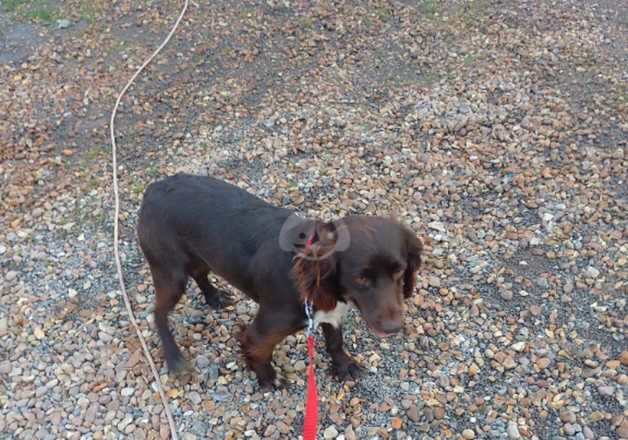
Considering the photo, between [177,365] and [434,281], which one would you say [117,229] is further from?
[434,281]

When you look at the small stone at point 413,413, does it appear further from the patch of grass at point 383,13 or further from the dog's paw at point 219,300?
the patch of grass at point 383,13

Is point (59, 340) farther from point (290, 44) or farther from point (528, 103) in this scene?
point (528, 103)

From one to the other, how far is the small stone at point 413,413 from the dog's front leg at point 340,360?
0.40 metres

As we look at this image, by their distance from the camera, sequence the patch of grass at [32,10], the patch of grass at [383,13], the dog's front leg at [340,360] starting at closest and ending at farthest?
the dog's front leg at [340,360] → the patch of grass at [383,13] → the patch of grass at [32,10]

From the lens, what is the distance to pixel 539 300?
4.55 meters

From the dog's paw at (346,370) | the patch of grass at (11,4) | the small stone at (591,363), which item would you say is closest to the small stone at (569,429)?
the small stone at (591,363)

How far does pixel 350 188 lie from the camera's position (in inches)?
216

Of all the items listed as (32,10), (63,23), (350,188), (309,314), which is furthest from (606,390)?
(32,10)

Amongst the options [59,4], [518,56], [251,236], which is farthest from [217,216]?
[59,4]

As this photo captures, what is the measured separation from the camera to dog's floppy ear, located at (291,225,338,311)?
3.07m

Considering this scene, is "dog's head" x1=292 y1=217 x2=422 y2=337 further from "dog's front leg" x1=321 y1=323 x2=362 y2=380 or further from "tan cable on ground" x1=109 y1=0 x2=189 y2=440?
"tan cable on ground" x1=109 y1=0 x2=189 y2=440

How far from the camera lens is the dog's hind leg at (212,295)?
444cm

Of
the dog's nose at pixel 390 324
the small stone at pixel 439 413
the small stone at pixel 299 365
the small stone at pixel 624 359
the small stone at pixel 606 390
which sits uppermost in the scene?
the dog's nose at pixel 390 324

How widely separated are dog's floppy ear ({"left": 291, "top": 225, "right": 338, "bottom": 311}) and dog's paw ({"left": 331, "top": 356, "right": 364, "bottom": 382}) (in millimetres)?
1017
